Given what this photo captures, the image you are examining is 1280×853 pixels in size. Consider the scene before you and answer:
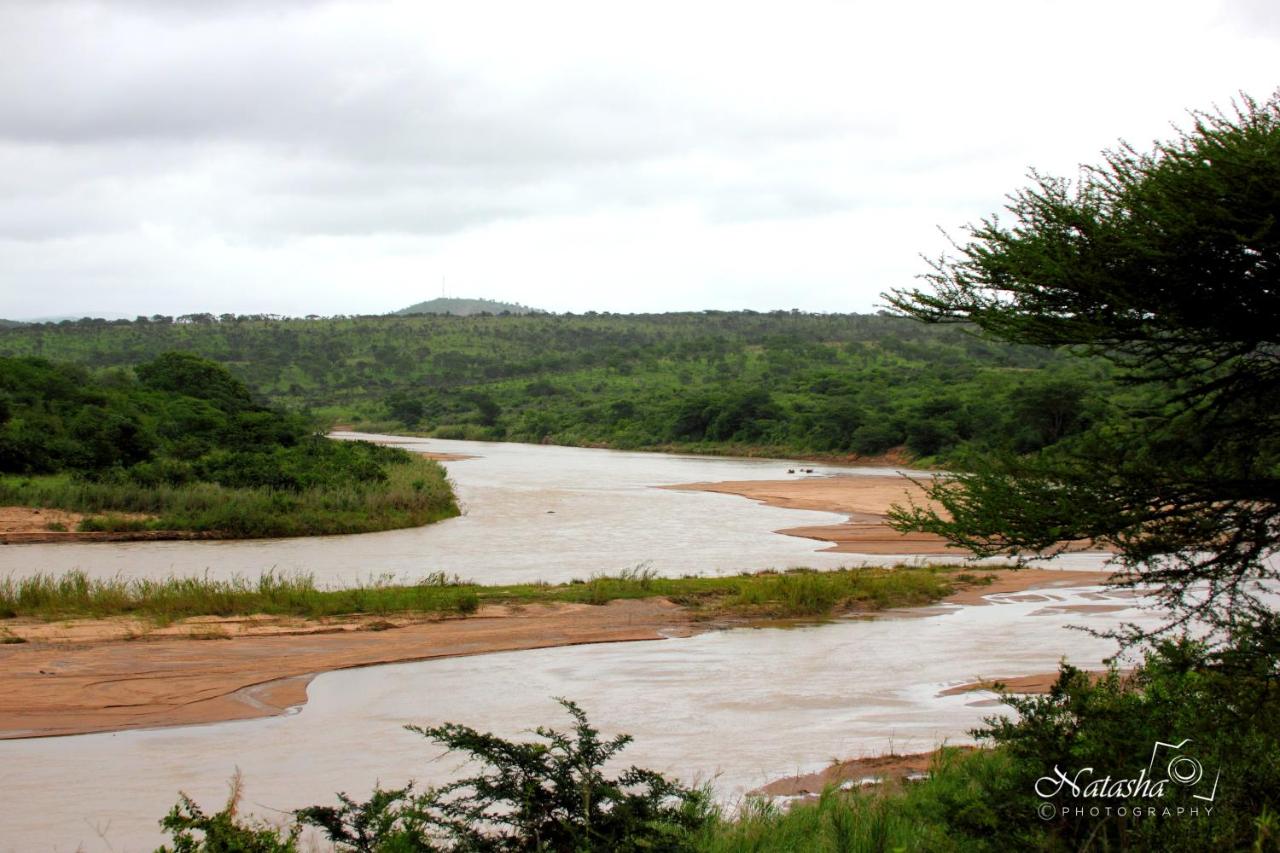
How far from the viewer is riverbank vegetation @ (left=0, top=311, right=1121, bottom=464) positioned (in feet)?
239

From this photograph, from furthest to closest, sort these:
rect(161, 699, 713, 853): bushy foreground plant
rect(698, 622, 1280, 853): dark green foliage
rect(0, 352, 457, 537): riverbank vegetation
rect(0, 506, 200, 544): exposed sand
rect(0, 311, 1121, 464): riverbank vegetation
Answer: rect(0, 311, 1121, 464): riverbank vegetation < rect(0, 352, 457, 537): riverbank vegetation < rect(0, 506, 200, 544): exposed sand < rect(161, 699, 713, 853): bushy foreground plant < rect(698, 622, 1280, 853): dark green foliage

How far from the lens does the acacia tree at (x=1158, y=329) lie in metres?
9.67

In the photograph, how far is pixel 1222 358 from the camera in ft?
35.8

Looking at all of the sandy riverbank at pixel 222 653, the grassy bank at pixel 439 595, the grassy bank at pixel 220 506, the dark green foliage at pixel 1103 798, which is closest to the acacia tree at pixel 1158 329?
the dark green foliage at pixel 1103 798

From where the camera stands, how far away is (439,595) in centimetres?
2255

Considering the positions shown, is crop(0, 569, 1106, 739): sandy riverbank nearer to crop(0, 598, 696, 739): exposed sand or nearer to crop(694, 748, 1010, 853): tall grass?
crop(0, 598, 696, 739): exposed sand

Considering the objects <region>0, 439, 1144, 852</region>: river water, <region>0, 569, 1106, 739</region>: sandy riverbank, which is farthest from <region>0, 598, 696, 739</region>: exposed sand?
<region>0, 439, 1144, 852</region>: river water

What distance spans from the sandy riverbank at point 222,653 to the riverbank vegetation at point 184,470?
16.5 metres

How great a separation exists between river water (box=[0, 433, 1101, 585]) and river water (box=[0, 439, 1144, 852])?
0.21 m

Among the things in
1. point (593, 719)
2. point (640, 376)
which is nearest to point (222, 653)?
point (593, 719)

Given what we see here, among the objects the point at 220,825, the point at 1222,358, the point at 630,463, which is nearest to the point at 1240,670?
the point at 1222,358

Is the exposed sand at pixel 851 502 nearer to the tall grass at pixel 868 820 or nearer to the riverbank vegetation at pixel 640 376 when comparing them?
the riverbank vegetation at pixel 640 376

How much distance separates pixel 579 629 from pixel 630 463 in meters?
54.8

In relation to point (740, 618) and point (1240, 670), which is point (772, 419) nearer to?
point (740, 618)
